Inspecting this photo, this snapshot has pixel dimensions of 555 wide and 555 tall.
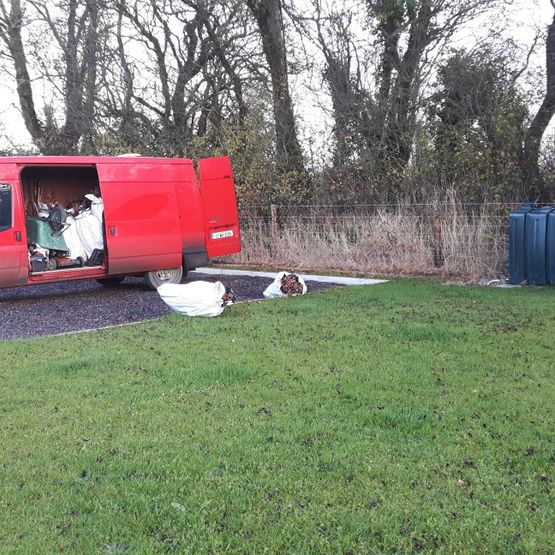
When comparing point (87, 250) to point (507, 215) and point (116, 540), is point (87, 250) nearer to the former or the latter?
point (507, 215)

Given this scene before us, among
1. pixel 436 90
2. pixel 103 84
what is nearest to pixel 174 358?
pixel 436 90

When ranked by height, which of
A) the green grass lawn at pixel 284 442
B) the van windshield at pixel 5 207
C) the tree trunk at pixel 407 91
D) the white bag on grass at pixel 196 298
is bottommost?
the green grass lawn at pixel 284 442

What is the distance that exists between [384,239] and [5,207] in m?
7.20

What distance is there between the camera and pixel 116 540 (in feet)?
10.3

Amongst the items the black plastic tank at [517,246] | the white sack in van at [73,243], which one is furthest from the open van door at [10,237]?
the black plastic tank at [517,246]

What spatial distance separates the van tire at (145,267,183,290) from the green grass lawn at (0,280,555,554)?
502cm

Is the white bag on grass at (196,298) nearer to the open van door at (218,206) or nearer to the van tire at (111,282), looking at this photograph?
the open van door at (218,206)

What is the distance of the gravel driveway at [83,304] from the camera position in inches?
361

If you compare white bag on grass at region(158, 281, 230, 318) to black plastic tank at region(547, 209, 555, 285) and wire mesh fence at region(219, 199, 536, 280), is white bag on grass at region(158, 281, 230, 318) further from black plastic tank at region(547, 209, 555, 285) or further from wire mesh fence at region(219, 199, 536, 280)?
black plastic tank at region(547, 209, 555, 285)

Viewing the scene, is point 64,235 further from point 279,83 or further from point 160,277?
point 279,83

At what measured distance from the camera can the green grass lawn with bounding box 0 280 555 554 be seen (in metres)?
3.18

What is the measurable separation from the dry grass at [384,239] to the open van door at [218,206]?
8.14 ft

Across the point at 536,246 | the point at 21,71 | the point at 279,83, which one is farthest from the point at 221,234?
the point at 21,71

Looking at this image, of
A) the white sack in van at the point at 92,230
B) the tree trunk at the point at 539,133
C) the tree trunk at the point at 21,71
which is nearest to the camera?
the white sack in van at the point at 92,230
